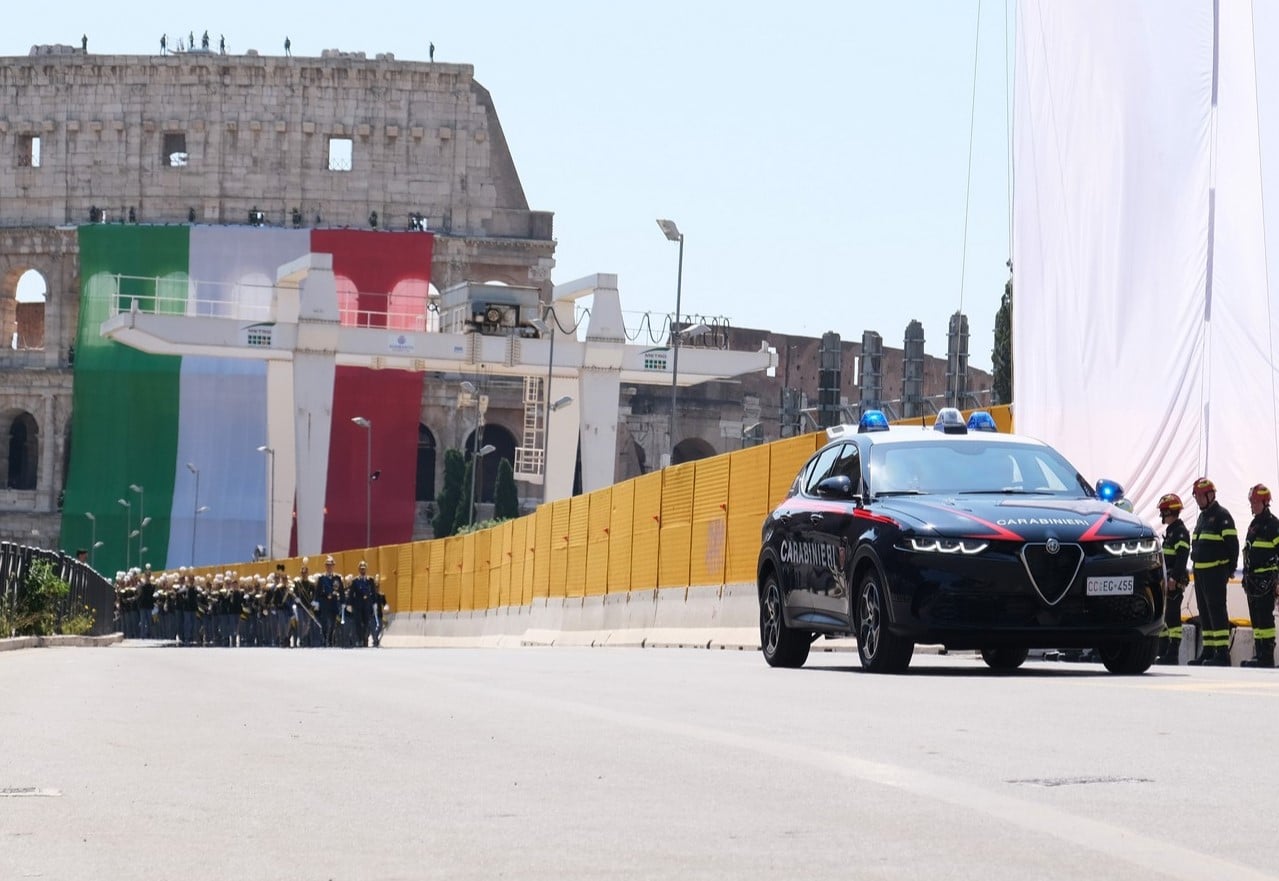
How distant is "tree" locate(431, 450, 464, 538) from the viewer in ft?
353

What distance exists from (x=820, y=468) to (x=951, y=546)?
2.65 metres

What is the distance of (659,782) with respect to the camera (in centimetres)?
829

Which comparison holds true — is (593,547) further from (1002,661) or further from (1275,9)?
(1002,661)

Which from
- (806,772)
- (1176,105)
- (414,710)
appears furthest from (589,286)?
(806,772)

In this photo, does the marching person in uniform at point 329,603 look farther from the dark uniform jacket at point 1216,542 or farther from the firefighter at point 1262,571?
the firefighter at point 1262,571

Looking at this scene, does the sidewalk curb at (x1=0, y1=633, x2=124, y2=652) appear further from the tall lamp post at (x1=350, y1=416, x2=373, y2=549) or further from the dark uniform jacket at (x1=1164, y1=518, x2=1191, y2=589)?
the tall lamp post at (x1=350, y1=416, x2=373, y2=549)

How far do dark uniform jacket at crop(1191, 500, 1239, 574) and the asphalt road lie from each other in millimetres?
4917

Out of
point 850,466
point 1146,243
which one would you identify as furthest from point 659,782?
point 1146,243

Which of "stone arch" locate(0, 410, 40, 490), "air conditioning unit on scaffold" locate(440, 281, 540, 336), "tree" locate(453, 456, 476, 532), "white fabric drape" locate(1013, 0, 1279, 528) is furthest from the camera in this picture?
"stone arch" locate(0, 410, 40, 490)

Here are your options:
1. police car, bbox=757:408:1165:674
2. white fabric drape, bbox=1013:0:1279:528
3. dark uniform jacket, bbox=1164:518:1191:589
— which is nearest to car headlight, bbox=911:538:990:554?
police car, bbox=757:408:1165:674

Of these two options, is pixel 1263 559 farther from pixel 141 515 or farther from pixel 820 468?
pixel 141 515

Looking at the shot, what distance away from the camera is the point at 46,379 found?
383ft

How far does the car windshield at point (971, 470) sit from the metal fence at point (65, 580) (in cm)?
1670

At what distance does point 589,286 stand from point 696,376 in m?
5.32
